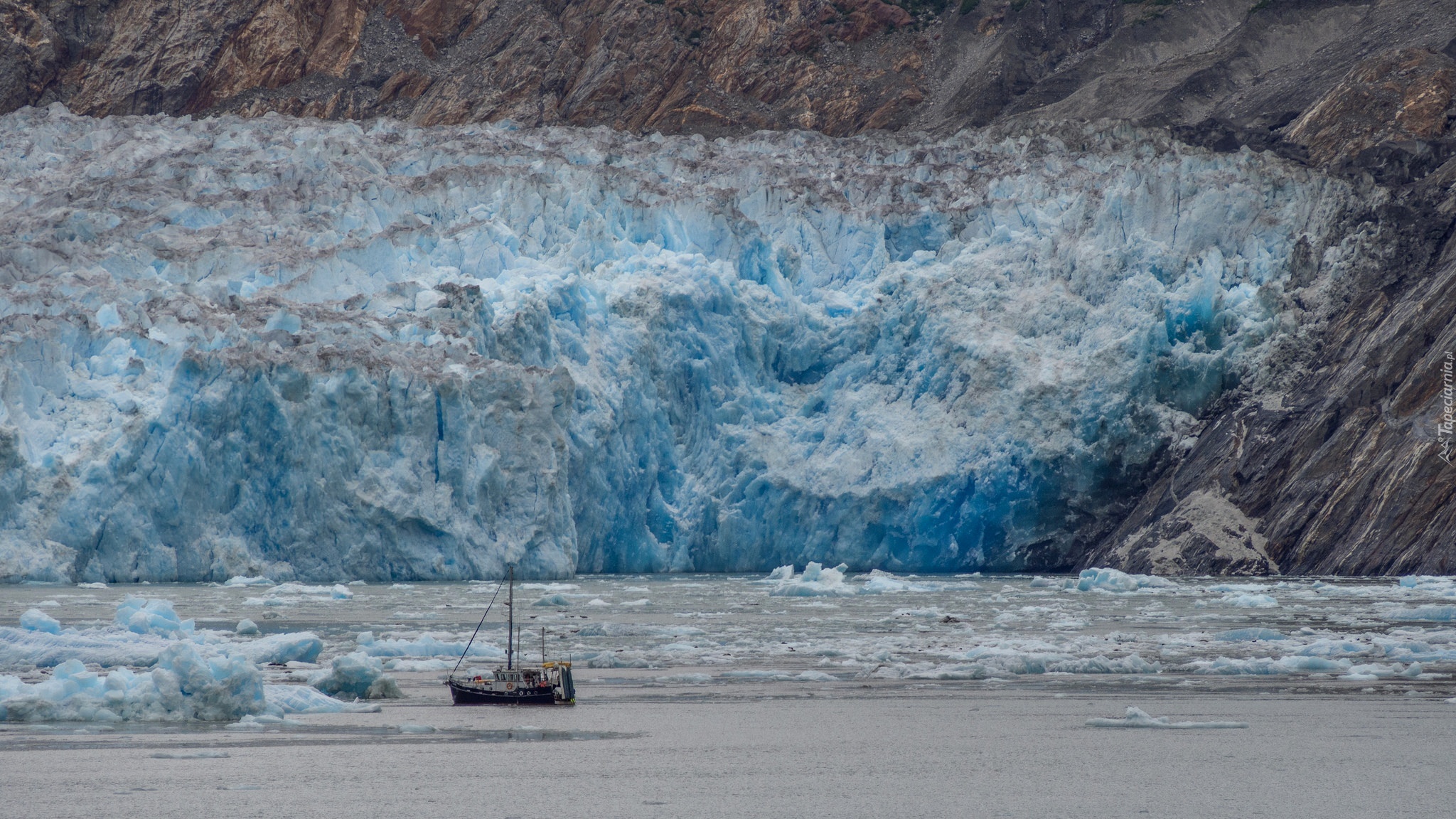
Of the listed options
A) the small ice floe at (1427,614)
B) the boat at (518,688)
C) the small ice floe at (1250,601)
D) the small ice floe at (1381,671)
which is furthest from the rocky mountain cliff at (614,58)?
the boat at (518,688)

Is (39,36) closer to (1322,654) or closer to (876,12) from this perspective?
(876,12)

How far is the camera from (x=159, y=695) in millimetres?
12742

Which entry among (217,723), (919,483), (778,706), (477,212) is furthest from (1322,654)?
(477,212)

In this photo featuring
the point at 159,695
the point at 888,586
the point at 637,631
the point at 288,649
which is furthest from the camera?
the point at 888,586

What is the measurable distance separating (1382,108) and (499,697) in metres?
31.6

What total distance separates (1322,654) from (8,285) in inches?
892

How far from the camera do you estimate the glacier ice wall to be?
26891 mm

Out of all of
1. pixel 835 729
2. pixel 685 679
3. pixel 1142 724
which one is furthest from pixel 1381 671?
pixel 685 679

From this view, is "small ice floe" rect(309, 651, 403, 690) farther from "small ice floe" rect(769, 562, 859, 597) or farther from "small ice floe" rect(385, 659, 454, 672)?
"small ice floe" rect(769, 562, 859, 597)

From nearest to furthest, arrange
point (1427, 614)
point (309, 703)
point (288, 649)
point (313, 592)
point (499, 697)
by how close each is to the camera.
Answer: point (309, 703), point (499, 697), point (288, 649), point (1427, 614), point (313, 592)

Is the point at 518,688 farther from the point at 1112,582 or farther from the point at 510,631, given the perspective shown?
the point at 1112,582

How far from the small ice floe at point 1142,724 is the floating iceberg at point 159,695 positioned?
6.13 m

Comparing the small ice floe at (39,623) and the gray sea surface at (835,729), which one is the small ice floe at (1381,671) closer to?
the gray sea surface at (835,729)

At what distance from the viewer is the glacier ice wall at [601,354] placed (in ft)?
88.2
